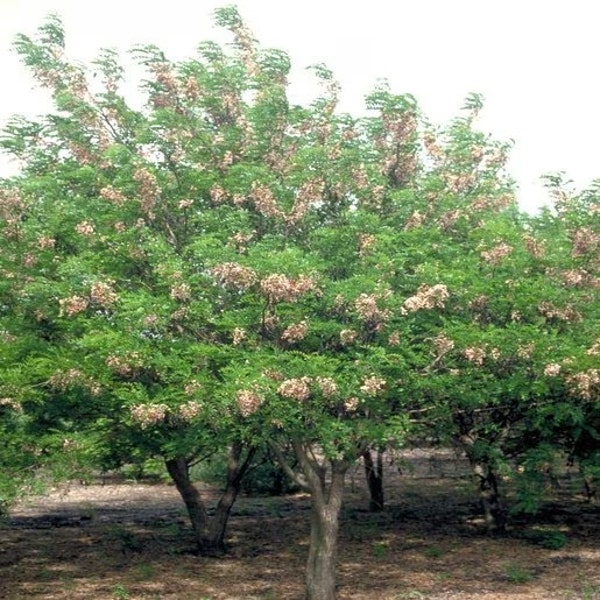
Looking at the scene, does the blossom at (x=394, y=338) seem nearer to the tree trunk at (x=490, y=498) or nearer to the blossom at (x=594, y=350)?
the blossom at (x=594, y=350)

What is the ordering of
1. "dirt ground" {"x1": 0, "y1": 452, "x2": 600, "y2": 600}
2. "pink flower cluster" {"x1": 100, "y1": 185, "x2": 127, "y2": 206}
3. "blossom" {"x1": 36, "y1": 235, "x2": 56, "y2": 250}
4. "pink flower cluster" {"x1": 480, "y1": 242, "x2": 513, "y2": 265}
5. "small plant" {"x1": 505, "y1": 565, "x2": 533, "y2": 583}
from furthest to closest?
"small plant" {"x1": 505, "y1": 565, "x2": 533, "y2": 583}
"dirt ground" {"x1": 0, "y1": 452, "x2": 600, "y2": 600}
"pink flower cluster" {"x1": 100, "y1": 185, "x2": 127, "y2": 206}
"blossom" {"x1": 36, "y1": 235, "x2": 56, "y2": 250}
"pink flower cluster" {"x1": 480, "y1": 242, "x2": 513, "y2": 265}

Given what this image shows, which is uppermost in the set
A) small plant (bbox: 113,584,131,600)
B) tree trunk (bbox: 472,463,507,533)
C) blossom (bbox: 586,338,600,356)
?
blossom (bbox: 586,338,600,356)

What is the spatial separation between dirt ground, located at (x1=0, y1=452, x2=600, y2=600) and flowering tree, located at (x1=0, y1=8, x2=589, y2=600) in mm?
2540

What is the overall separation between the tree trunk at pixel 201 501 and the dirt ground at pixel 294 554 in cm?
44

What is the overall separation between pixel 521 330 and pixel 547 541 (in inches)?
347

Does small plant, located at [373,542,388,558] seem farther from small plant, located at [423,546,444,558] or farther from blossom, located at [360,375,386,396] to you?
blossom, located at [360,375,386,396]

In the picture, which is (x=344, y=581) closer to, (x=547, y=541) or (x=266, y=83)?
(x=547, y=541)

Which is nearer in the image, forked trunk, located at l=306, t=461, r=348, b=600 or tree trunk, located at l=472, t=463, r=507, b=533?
forked trunk, located at l=306, t=461, r=348, b=600

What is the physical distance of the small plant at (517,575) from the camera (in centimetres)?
1711

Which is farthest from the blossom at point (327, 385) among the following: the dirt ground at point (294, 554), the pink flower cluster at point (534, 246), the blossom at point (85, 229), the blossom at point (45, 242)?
the blossom at point (45, 242)

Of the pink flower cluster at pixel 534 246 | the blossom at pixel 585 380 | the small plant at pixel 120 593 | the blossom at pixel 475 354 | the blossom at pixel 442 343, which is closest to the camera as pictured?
the blossom at pixel 585 380

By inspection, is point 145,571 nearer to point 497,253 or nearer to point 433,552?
point 433,552

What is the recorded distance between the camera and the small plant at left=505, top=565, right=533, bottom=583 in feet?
56.1

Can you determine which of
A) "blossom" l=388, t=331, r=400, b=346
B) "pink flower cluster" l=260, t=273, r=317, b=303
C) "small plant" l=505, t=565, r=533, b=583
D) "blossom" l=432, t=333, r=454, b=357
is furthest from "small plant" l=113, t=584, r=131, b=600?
"blossom" l=432, t=333, r=454, b=357
